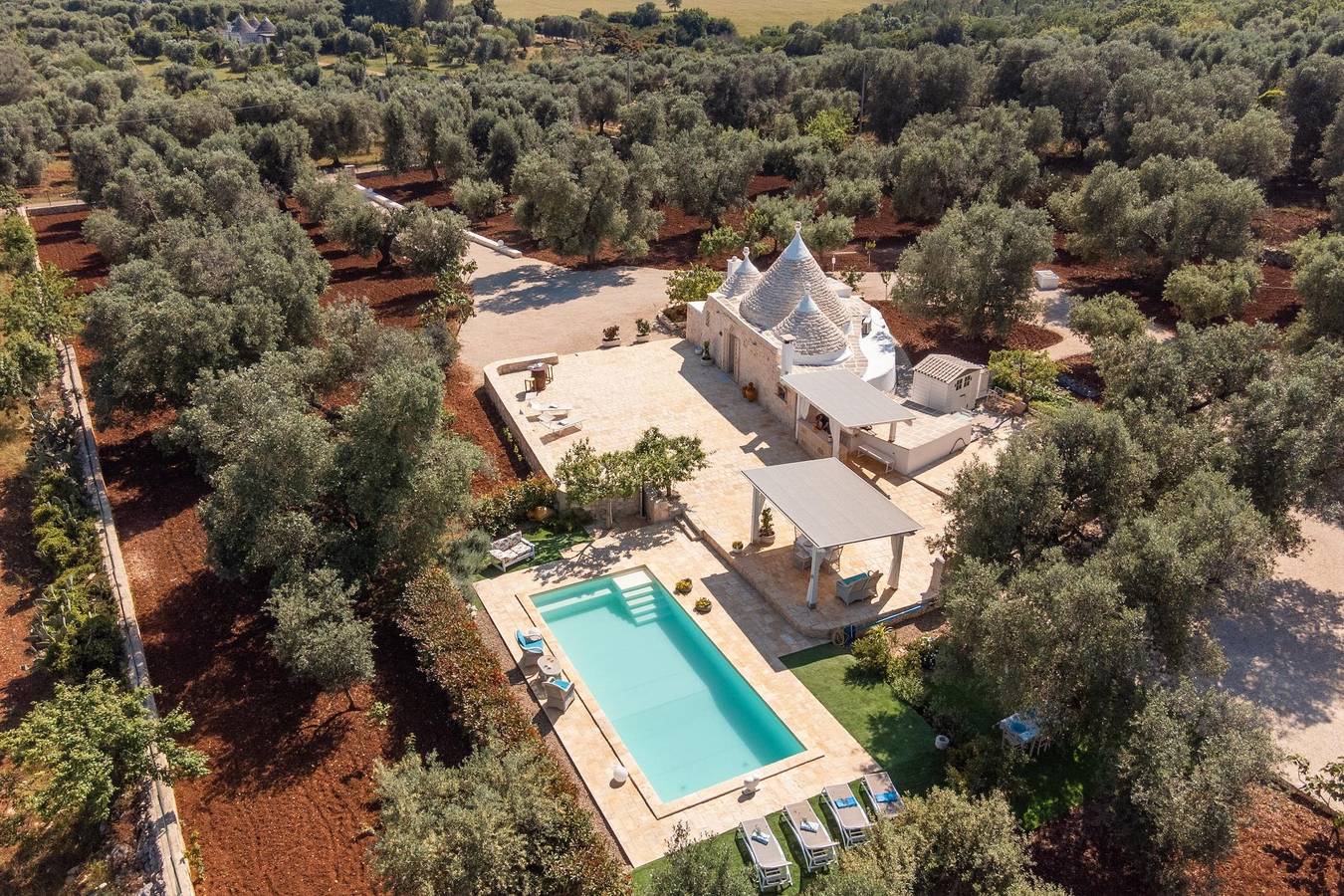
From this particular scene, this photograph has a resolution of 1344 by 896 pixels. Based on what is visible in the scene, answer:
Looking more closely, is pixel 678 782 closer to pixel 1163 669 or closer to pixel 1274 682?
pixel 1163 669

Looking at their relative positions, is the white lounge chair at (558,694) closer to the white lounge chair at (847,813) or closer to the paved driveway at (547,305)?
the white lounge chair at (847,813)

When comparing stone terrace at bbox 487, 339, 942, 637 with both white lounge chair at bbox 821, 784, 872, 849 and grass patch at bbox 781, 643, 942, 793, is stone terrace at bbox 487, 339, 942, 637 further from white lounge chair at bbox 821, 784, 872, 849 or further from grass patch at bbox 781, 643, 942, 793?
white lounge chair at bbox 821, 784, 872, 849

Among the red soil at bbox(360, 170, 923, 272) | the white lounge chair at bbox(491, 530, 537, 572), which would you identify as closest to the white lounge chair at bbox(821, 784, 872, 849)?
the white lounge chair at bbox(491, 530, 537, 572)

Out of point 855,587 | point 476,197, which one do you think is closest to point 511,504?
point 855,587

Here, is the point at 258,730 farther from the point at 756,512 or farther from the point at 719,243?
the point at 719,243

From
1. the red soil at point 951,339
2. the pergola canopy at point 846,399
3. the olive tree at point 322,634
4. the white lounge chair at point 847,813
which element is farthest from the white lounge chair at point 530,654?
the red soil at point 951,339
